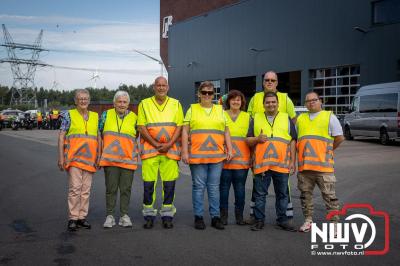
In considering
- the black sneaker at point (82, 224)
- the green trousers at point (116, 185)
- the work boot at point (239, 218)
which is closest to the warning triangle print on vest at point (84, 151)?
the green trousers at point (116, 185)

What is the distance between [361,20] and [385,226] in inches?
920

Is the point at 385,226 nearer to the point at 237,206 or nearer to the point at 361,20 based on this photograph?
the point at 237,206

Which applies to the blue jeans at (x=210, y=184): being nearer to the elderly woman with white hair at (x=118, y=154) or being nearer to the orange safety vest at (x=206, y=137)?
the orange safety vest at (x=206, y=137)

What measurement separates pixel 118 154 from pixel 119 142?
0.54 ft

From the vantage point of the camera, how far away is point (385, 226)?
252 inches

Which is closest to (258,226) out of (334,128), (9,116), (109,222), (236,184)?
(236,184)

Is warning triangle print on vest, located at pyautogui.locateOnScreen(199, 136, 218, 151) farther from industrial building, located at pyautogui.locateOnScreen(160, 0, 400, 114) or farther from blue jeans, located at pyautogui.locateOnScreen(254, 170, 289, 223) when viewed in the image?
industrial building, located at pyautogui.locateOnScreen(160, 0, 400, 114)

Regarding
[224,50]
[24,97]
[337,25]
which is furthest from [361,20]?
[24,97]

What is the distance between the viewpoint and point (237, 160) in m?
6.54

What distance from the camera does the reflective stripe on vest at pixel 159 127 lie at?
21.0 feet

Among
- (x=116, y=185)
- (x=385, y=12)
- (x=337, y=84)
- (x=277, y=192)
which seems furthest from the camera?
(x=337, y=84)

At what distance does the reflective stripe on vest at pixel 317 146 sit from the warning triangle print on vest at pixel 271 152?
35 centimetres

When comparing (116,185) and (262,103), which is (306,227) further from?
(116,185)

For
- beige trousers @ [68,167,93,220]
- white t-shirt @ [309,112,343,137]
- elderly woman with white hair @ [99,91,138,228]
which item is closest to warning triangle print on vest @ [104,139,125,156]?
elderly woman with white hair @ [99,91,138,228]
